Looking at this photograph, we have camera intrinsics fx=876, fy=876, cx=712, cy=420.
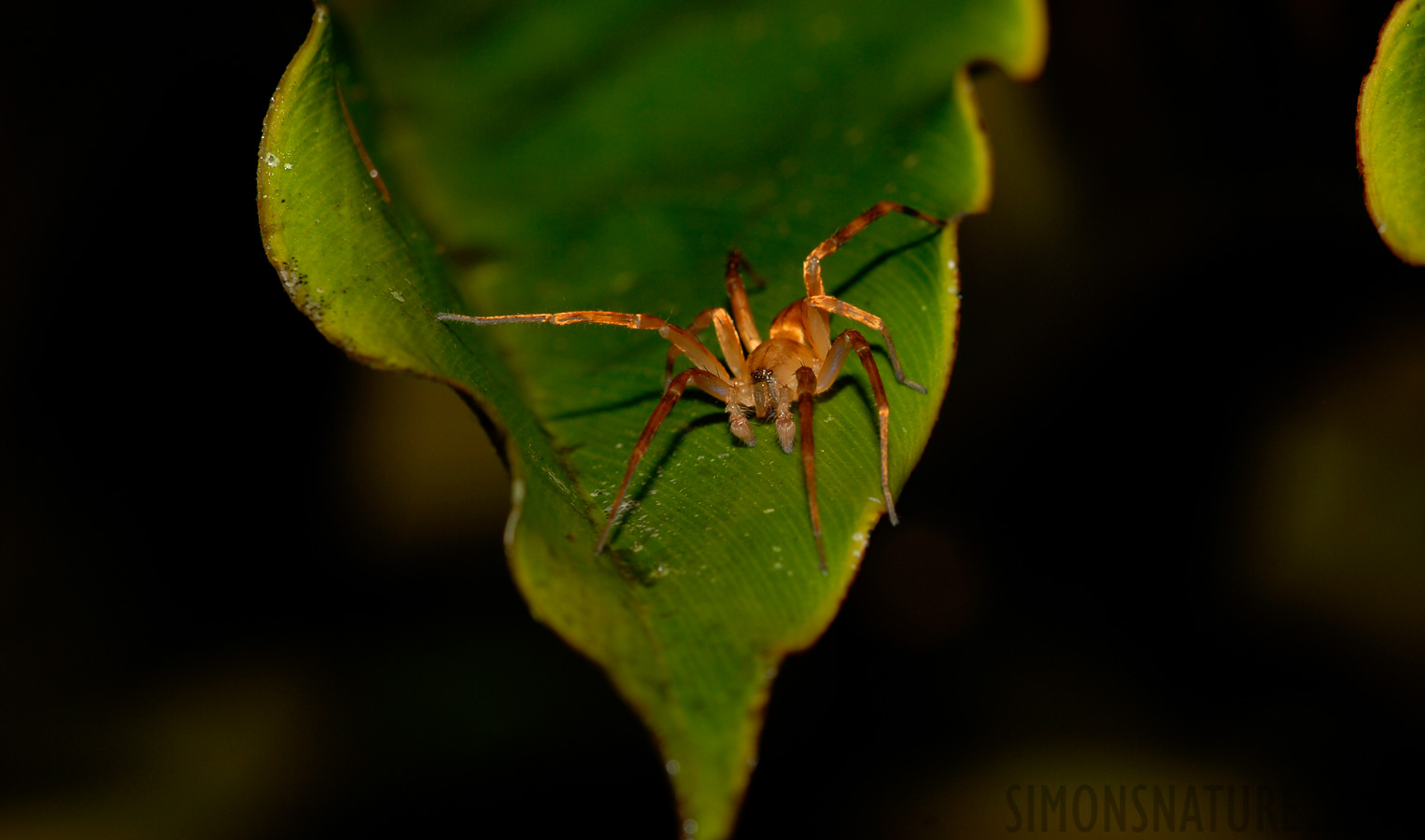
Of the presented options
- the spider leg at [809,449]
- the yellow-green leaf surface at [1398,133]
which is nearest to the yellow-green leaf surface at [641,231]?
the spider leg at [809,449]

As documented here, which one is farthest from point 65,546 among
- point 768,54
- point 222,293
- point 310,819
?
point 768,54

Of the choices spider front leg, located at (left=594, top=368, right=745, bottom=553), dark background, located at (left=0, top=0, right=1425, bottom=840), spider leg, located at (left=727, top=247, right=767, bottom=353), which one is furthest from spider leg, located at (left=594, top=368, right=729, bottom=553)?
dark background, located at (left=0, top=0, right=1425, bottom=840)

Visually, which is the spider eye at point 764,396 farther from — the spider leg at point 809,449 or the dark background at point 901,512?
the dark background at point 901,512

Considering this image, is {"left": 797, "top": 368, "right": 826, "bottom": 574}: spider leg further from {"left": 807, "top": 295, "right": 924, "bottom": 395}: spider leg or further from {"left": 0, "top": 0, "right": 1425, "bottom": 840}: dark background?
{"left": 0, "top": 0, "right": 1425, "bottom": 840}: dark background

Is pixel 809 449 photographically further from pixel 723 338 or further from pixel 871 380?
pixel 723 338

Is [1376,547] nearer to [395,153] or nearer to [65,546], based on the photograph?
[395,153]
